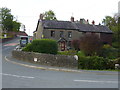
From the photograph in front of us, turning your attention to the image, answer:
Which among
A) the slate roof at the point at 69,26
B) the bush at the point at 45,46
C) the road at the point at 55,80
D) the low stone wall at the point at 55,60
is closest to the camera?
the road at the point at 55,80

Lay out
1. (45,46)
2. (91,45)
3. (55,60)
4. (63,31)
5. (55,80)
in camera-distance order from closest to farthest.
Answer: (55,80)
(55,60)
(45,46)
(91,45)
(63,31)

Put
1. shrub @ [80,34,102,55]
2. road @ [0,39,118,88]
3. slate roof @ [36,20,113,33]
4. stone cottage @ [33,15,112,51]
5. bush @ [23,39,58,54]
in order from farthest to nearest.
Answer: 1. slate roof @ [36,20,113,33]
2. stone cottage @ [33,15,112,51]
3. shrub @ [80,34,102,55]
4. bush @ [23,39,58,54]
5. road @ [0,39,118,88]

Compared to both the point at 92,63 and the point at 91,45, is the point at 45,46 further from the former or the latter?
the point at 91,45

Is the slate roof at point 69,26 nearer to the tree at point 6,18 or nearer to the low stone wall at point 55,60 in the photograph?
the low stone wall at point 55,60

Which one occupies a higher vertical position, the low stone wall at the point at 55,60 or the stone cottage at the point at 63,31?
the stone cottage at the point at 63,31

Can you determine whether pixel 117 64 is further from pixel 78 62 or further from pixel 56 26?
pixel 56 26

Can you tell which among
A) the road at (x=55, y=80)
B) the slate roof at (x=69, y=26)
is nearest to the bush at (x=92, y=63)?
the road at (x=55, y=80)

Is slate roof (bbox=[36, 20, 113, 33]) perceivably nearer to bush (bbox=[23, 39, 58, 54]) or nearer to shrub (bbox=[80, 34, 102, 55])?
shrub (bbox=[80, 34, 102, 55])

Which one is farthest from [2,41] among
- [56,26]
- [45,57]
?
[45,57]

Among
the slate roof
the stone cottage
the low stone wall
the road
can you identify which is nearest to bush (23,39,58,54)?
the low stone wall

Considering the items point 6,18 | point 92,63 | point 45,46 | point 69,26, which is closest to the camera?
point 92,63

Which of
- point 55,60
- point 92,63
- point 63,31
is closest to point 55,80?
point 92,63

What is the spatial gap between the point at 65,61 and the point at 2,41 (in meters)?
51.0

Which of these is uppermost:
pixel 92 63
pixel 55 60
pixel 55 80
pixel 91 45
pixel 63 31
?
pixel 63 31
